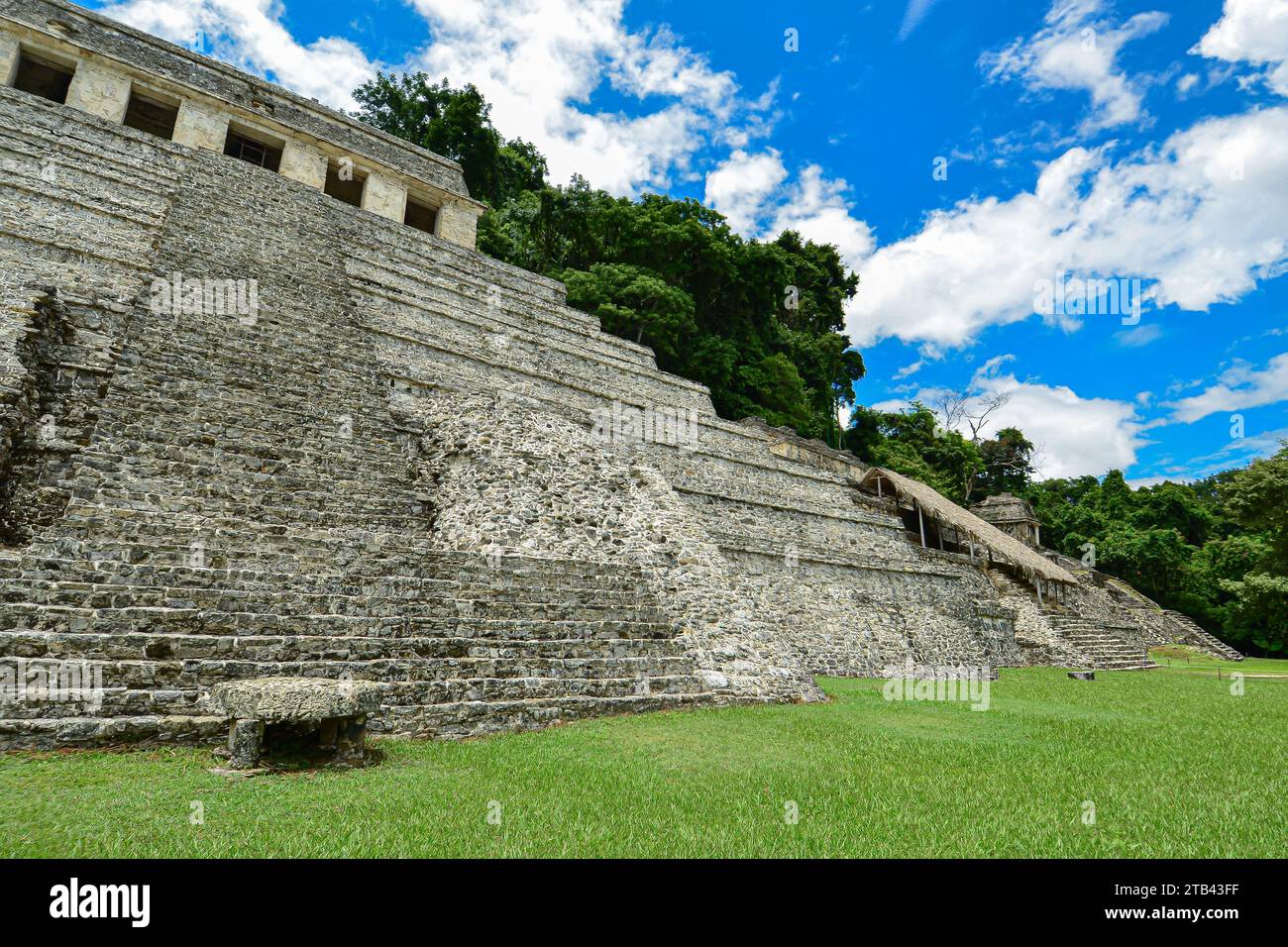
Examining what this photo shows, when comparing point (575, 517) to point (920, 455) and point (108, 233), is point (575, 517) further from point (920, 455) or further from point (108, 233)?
A: point (920, 455)

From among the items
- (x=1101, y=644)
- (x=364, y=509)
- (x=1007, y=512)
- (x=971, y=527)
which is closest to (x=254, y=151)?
(x=364, y=509)

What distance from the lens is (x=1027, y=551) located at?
2302cm

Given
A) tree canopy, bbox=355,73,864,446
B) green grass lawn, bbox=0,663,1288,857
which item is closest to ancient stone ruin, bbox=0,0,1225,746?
green grass lawn, bbox=0,663,1288,857

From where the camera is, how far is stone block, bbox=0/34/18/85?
16047mm

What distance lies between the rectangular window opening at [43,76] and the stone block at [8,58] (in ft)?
1.13

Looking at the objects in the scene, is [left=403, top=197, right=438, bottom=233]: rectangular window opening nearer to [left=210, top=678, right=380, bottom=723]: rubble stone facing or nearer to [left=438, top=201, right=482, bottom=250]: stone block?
[left=438, top=201, right=482, bottom=250]: stone block

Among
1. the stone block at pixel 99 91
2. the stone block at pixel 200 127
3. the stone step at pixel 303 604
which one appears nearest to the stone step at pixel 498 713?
the stone step at pixel 303 604

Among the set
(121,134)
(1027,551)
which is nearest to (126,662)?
(121,134)

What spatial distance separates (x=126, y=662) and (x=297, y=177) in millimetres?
19309

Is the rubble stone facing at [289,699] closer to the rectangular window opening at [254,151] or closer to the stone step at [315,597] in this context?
the stone step at [315,597]

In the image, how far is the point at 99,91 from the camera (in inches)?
669

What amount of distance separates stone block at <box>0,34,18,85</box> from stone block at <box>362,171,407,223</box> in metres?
8.24

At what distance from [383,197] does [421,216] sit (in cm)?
245

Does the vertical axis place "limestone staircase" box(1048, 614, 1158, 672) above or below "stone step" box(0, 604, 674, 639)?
below
